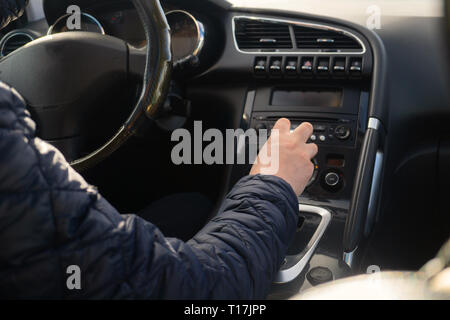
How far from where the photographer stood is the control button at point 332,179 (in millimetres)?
1167

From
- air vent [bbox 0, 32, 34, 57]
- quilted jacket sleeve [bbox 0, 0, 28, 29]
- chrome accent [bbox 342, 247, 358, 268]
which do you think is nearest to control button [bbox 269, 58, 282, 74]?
chrome accent [bbox 342, 247, 358, 268]

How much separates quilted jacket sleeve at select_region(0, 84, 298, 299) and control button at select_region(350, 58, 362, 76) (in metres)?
0.77

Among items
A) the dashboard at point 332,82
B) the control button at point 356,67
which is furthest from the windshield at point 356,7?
the control button at point 356,67

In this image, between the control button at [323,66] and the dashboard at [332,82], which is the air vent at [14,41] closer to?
the dashboard at [332,82]

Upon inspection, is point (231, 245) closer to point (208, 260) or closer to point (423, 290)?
point (208, 260)

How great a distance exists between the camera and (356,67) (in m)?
Answer: 1.20

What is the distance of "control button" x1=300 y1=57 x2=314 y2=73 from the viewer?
1241mm

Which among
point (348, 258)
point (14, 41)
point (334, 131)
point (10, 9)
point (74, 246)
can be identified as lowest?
point (348, 258)

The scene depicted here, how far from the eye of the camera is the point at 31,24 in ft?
5.33

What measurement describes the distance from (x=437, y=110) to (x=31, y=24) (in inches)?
58.2

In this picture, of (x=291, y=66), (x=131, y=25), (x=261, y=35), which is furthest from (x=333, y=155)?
(x=131, y=25)

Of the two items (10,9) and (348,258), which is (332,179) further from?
(10,9)

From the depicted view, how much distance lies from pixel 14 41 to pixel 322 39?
1114 mm

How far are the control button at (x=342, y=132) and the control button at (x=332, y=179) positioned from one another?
0.35 ft
